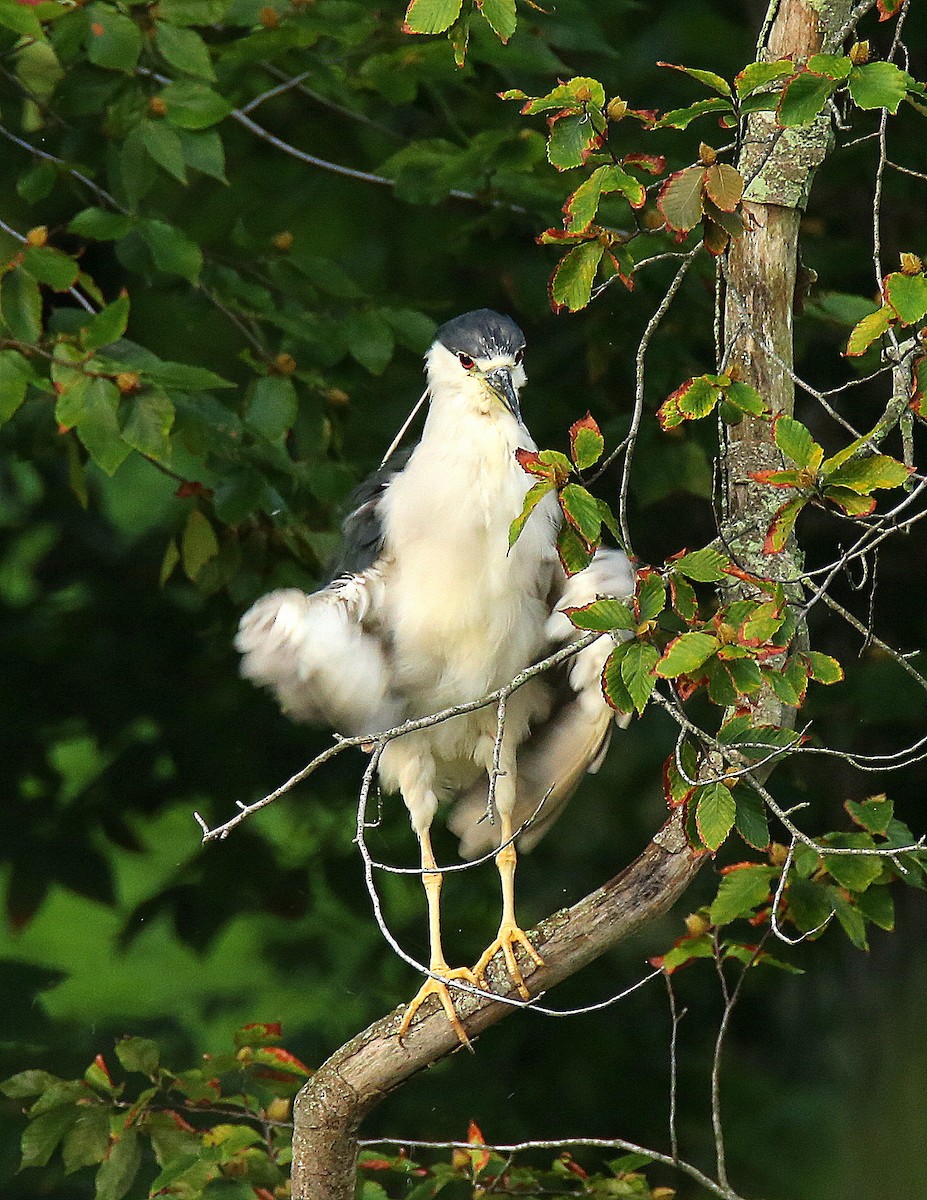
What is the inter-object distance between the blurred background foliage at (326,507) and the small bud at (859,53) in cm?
96

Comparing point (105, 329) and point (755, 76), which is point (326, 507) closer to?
point (105, 329)

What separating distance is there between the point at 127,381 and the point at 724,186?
0.88 meters

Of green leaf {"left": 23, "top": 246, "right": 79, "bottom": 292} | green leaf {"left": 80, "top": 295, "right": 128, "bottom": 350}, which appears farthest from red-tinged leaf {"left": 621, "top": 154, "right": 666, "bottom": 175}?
green leaf {"left": 23, "top": 246, "right": 79, "bottom": 292}

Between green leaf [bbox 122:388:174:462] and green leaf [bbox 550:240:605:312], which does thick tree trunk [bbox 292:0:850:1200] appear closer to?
green leaf [bbox 550:240:605:312]

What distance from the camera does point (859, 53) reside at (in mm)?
1312

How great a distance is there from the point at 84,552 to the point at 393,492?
1241mm

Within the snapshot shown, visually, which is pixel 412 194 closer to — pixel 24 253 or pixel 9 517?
pixel 24 253

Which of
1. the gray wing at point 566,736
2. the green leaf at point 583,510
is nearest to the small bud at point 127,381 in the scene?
the gray wing at point 566,736

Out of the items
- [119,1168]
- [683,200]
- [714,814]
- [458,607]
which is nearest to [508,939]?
[458,607]

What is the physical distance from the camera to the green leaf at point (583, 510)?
1243 mm

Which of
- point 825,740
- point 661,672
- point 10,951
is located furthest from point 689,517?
point 10,951

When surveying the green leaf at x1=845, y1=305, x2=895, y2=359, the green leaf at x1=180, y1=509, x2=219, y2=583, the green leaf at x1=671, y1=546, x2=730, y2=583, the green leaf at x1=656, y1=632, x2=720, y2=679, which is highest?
the green leaf at x1=845, y1=305, x2=895, y2=359

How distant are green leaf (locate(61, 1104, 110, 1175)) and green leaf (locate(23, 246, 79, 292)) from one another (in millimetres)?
1177

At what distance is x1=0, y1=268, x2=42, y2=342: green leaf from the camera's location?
1929 mm
